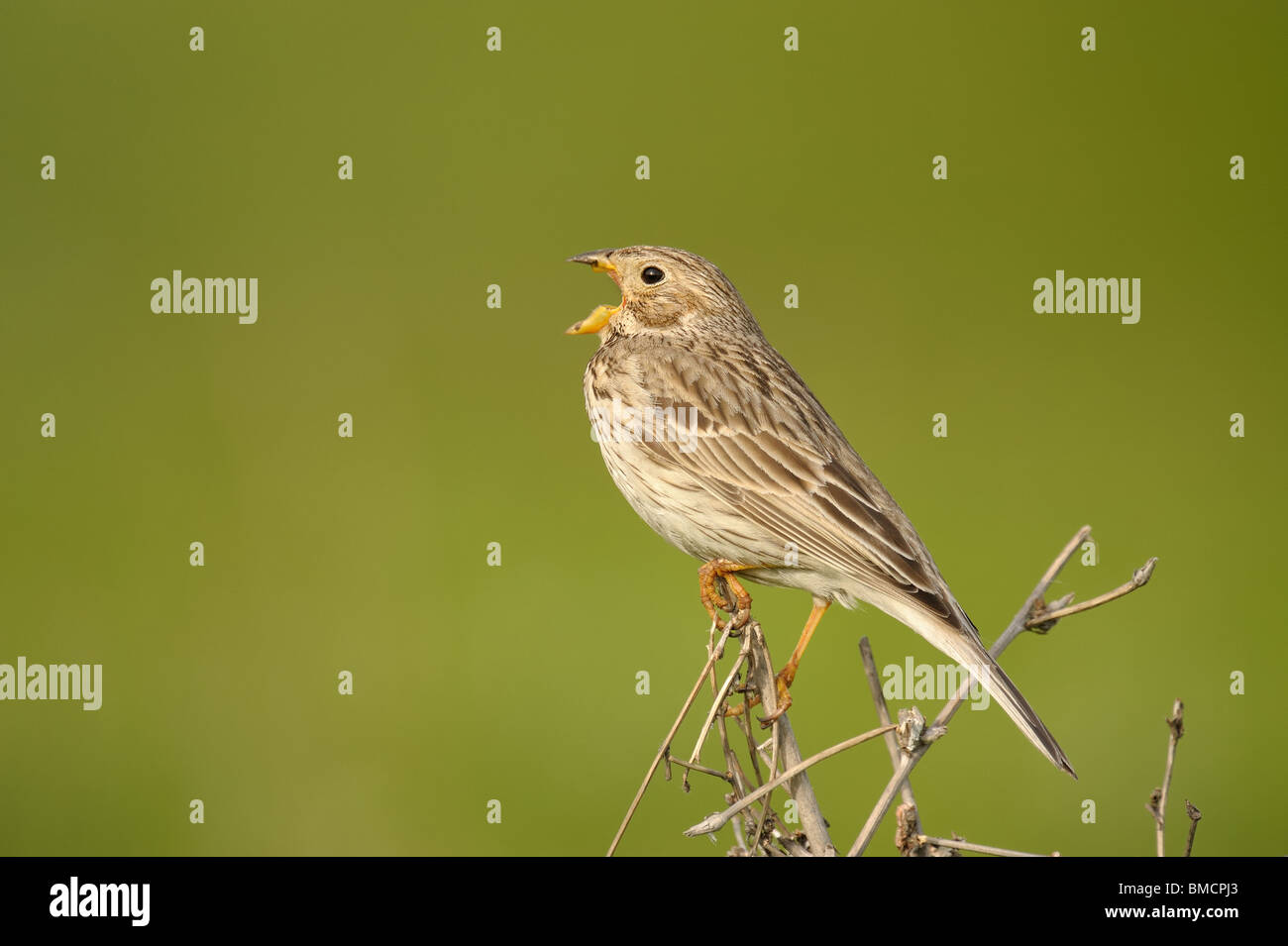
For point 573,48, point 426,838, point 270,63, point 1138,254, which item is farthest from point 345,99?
point 426,838

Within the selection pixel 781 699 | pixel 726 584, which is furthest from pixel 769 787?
pixel 726 584

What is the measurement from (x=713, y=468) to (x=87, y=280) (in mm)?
10955

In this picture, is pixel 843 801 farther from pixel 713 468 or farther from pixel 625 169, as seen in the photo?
pixel 625 169

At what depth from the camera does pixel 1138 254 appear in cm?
1571

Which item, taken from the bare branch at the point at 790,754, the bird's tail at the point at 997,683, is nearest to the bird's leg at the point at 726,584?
the bare branch at the point at 790,754

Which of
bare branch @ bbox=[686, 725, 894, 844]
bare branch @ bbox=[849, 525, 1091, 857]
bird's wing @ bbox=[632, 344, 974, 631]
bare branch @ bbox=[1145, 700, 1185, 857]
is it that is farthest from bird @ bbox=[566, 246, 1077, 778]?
bare branch @ bbox=[686, 725, 894, 844]

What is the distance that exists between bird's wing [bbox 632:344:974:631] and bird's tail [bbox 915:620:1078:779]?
7 cm

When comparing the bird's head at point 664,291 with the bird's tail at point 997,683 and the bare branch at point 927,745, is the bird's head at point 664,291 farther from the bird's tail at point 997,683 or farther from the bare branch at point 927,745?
the bare branch at point 927,745

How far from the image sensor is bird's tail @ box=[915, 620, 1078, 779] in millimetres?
5109

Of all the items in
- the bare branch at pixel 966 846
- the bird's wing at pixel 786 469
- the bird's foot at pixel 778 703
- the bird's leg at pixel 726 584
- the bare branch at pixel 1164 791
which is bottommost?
the bare branch at pixel 966 846

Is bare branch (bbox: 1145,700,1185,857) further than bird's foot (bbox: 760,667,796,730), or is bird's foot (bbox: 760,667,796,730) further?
bird's foot (bbox: 760,667,796,730)

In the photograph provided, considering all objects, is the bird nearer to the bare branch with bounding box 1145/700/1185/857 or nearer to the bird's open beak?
the bird's open beak

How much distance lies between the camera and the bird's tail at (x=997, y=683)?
201 inches

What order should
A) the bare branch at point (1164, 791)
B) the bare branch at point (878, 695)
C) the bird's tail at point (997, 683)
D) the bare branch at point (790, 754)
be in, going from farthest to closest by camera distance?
the bird's tail at point (997, 683), the bare branch at point (878, 695), the bare branch at point (790, 754), the bare branch at point (1164, 791)
